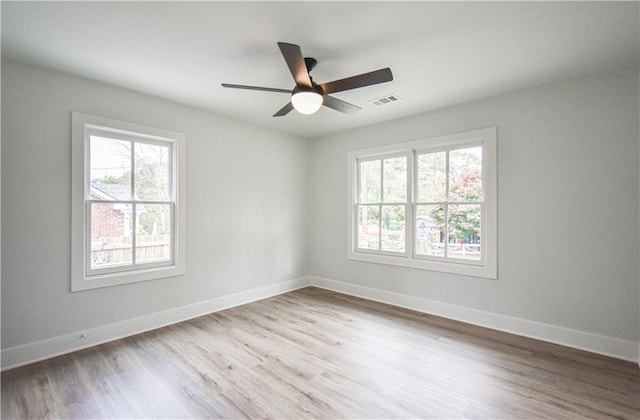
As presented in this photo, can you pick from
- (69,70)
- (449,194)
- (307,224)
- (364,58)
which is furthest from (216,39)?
(307,224)

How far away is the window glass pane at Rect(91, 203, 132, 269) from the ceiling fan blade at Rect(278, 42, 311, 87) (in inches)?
96.3

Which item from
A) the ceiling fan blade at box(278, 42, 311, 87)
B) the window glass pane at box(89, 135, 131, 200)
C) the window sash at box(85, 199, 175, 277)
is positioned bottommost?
the window sash at box(85, 199, 175, 277)

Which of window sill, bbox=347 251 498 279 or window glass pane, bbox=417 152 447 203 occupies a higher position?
window glass pane, bbox=417 152 447 203

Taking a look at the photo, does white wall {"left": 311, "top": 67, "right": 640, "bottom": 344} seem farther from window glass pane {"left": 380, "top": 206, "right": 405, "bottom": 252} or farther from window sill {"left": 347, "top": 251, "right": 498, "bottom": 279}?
window glass pane {"left": 380, "top": 206, "right": 405, "bottom": 252}

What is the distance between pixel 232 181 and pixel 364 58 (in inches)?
97.6

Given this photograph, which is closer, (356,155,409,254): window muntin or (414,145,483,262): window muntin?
(414,145,483,262): window muntin

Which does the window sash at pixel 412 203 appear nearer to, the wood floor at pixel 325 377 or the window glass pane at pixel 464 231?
the window glass pane at pixel 464 231

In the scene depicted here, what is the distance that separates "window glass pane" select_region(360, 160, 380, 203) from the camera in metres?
4.55

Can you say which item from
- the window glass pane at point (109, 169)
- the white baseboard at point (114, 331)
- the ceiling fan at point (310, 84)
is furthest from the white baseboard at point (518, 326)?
the window glass pane at point (109, 169)

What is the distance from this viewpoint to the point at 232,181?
13.6 feet

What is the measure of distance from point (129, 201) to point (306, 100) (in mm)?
2345

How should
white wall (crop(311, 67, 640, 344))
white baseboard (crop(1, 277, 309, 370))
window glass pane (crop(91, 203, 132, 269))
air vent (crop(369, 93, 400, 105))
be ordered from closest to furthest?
white baseboard (crop(1, 277, 309, 370)), white wall (crop(311, 67, 640, 344)), window glass pane (crop(91, 203, 132, 269)), air vent (crop(369, 93, 400, 105))

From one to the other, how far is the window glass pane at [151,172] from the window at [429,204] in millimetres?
2677

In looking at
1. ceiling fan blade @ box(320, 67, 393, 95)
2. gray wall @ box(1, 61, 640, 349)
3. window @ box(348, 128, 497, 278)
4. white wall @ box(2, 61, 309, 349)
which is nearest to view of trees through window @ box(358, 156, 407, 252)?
window @ box(348, 128, 497, 278)
